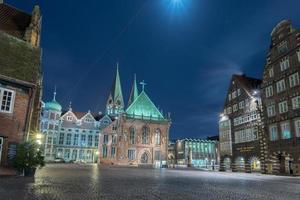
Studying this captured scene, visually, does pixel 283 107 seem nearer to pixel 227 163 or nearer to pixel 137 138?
pixel 227 163

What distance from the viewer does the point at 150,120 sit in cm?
7662

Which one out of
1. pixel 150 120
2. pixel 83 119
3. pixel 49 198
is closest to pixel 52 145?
pixel 83 119

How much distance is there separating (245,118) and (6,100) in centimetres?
3527

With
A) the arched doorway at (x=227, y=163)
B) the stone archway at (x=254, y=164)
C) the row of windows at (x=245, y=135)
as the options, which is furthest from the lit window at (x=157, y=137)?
the stone archway at (x=254, y=164)

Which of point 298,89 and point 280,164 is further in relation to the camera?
point 280,164

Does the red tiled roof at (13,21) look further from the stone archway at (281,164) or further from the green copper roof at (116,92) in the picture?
the green copper roof at (116,92)

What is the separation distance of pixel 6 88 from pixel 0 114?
204 centimetres

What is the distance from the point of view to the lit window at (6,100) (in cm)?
1934

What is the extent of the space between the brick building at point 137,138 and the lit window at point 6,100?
5130 cm

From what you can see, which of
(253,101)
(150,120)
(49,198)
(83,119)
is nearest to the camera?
(49,198)

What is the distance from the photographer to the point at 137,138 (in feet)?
241

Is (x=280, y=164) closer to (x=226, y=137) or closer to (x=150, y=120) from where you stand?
(x=226, y=137)

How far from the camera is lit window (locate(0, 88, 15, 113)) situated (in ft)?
63.5

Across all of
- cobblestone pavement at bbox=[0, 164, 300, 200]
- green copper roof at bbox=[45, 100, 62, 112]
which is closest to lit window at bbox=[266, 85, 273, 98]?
cobblestone pavement at bbox=[0, 164, 300, 200]
